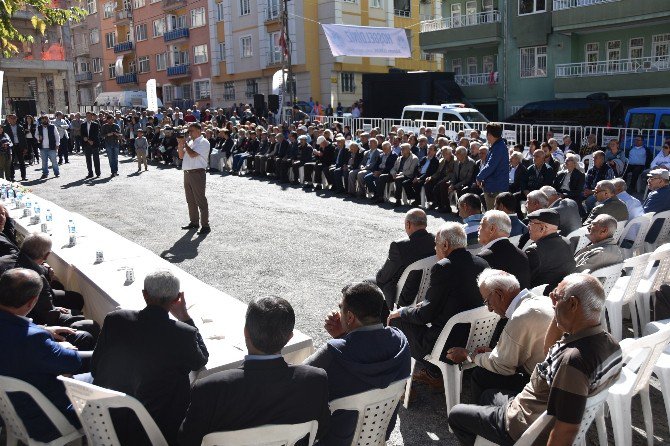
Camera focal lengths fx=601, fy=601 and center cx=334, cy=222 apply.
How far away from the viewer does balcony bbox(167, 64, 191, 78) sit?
4552cm

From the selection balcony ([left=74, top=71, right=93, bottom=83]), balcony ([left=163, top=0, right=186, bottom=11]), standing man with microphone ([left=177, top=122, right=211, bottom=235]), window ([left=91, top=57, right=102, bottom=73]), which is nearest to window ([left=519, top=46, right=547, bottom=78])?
standing man with microphone ([left=177, top=122, right=211, bottom=235])

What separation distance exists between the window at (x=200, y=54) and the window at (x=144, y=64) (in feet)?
27.5

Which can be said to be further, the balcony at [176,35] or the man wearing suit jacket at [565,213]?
the balcony at [176,35]

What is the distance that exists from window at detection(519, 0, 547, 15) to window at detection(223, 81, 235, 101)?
20.7 m

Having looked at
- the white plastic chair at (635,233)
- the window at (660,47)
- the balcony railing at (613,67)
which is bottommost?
the white plastic chair at (635,233)

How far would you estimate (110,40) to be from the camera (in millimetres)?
56812

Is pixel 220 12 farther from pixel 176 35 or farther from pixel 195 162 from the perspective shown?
pixel 195 162

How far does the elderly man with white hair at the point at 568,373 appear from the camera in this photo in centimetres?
267

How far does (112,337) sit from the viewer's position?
10.4 ft

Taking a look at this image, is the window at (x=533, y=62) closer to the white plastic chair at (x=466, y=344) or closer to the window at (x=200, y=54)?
the window at (x=200, y=54)

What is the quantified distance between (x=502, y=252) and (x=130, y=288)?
307 centimetres

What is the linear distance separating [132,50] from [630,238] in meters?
53.1

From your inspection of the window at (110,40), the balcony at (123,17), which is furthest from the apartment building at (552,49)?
the window at (110,40)

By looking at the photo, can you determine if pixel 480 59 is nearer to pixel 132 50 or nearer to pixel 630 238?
pixel 630 238
